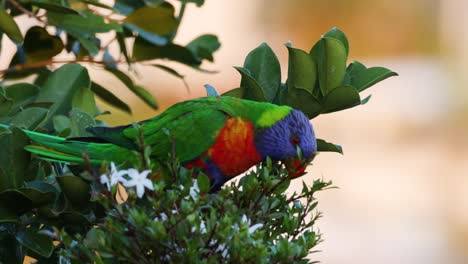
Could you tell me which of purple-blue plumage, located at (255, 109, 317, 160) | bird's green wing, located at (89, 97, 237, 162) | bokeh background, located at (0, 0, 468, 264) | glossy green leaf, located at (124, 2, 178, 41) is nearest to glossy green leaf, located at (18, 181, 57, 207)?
bird's green wing, located at (89, 97, 237, 162)

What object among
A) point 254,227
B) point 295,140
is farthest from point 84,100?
point 254,227

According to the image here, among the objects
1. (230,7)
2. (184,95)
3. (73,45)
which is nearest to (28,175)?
(73,45)

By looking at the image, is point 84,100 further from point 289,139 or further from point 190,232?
point 190,232

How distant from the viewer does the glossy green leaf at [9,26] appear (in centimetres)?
124

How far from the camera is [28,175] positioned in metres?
1.06

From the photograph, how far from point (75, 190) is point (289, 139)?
1.07ft

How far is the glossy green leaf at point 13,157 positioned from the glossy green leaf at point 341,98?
1.45 feet

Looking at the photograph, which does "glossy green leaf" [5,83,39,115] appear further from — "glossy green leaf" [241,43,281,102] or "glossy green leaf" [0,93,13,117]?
"glossy green leaf" [241,43,281,102]

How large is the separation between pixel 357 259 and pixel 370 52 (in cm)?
110

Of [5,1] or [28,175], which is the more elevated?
[5,1]

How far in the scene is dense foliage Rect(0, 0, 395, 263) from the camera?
79 cm

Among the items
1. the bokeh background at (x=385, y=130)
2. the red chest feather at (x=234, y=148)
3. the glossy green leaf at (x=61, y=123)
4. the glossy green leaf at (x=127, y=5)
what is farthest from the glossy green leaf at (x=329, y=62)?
the bokeh background at (x=385, y=130)

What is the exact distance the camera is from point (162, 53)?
1565 mm

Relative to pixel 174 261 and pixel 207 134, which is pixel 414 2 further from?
pixel 174 261
